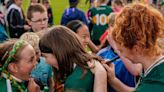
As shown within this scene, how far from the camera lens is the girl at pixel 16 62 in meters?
2.73

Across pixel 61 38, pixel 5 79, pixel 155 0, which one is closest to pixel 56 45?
pixel 61 38

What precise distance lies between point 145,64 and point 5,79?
1.08 m

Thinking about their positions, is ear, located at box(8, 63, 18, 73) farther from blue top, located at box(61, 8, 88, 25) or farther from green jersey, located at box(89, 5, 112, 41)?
green jersey, located at box(89, 5, 112, 41)

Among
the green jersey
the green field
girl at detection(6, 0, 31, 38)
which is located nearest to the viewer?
girl at detection(6, 0, 31, 38)

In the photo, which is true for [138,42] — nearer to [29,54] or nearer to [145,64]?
[145,64]

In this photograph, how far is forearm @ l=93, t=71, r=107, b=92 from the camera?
98.8 inches

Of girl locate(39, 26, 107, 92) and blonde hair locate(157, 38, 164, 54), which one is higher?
blonde hair locate(157, 38, 164, 54)

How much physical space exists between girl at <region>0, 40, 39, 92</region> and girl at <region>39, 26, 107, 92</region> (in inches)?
9.2

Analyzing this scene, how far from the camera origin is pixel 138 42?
85.8 inches

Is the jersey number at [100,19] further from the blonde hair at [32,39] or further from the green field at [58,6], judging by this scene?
the green field at [58,6]

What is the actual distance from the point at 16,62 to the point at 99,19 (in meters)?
6.54

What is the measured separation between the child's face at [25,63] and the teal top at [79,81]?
1.62ft

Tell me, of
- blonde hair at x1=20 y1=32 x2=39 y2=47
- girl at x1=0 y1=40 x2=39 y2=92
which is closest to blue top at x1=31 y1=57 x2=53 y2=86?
blonde hair at x1=20 y1=32 x2=39 y2=47

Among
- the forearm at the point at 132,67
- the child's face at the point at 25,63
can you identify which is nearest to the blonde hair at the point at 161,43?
the forearm at the point at 132,67
